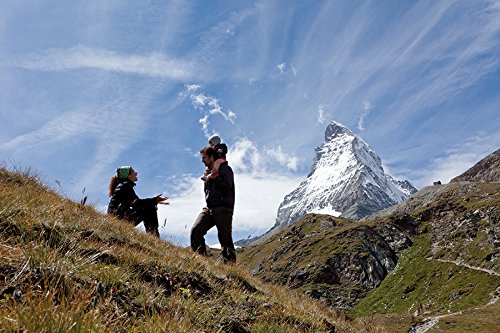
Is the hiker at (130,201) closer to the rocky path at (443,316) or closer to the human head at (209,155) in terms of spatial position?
the human head at (209,155)

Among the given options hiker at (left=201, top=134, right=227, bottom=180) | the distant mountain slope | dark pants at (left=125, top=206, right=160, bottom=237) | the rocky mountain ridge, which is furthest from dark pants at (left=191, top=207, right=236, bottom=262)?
the distant mountain slope

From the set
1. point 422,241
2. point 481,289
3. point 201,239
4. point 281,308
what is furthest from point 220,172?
point 422,241

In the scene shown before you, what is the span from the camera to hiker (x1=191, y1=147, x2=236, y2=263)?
1191cm

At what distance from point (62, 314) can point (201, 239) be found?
379 inches

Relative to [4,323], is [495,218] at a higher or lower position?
higher

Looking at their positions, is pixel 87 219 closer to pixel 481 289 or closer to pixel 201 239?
pixel 201 239

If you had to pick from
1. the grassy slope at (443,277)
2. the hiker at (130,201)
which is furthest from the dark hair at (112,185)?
the grassy slope at (443,277)

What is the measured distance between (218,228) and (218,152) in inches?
89.9

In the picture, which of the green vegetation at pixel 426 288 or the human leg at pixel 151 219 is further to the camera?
the green vegetation at pixel 426 288

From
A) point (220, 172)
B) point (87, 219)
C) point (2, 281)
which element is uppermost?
point (220, 172)

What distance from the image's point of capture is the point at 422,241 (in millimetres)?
180375

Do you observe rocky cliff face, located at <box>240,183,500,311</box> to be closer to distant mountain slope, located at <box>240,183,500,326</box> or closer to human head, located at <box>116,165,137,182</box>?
distant mountain slope, located at <box>240,183,500,326</box>

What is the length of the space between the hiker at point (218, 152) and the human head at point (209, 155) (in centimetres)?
13

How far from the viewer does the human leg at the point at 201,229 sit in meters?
11.8
